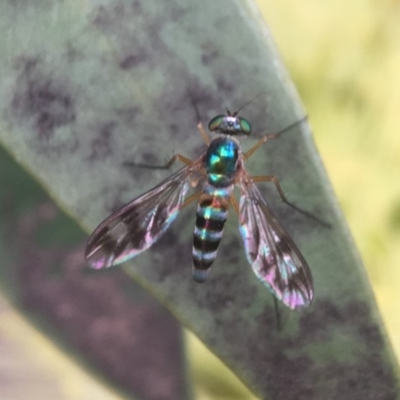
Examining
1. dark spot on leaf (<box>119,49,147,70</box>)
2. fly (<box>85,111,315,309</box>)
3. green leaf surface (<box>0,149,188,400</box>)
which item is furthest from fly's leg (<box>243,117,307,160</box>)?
green leaf surface (<box>0,149,188,400</box>)

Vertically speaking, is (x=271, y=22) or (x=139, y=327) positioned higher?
(x=271, y=22)

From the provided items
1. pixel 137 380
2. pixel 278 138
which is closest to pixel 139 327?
pixel 137 380

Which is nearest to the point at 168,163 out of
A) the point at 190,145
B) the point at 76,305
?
the point at 190,145

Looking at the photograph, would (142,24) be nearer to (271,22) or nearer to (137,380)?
(271,22)

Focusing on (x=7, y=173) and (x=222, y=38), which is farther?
(x=7, y=173)

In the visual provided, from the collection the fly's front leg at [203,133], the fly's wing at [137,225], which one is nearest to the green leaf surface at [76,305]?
the fly's wing at [137,225]

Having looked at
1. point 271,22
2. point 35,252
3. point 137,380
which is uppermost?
point 271,22
